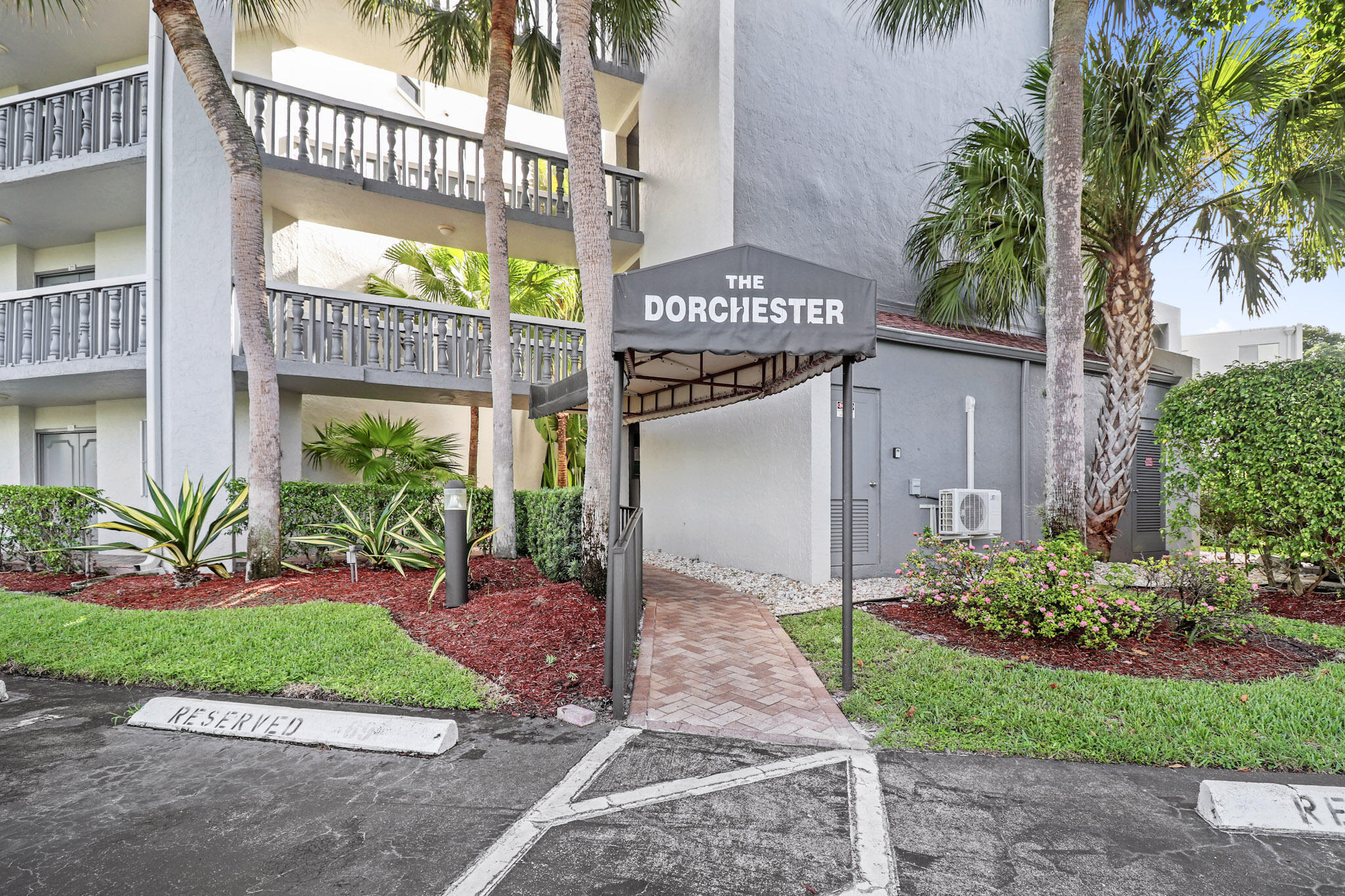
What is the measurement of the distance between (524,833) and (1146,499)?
1124 centimetres

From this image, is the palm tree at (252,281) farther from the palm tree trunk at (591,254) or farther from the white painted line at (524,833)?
the white painted line at (524,833)

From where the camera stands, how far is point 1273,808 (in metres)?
2.79

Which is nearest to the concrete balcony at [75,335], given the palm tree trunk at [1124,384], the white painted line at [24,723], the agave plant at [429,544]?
→ the agave plant at [429,544]

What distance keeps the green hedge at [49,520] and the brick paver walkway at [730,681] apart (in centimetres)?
739

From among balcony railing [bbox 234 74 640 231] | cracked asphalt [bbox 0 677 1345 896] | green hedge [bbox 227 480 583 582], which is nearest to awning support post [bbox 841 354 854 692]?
cracked asphalt [bbox 0 677 1345 896]

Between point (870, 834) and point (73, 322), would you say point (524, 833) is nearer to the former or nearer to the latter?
point (870, 834)

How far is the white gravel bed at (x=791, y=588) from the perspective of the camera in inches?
280

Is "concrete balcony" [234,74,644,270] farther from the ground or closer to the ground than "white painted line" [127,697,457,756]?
farther from the ground

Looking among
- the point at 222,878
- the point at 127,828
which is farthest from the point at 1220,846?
the point at 127,828

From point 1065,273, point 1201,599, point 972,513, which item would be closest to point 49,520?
point 972,513

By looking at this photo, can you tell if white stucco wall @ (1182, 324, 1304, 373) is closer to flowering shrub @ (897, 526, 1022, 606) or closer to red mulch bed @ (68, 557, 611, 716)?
flowering shrub @ (897, 526, 1022, 606)

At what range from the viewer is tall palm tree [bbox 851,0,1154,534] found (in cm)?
611

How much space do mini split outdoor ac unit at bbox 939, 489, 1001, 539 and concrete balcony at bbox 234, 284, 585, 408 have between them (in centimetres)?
561

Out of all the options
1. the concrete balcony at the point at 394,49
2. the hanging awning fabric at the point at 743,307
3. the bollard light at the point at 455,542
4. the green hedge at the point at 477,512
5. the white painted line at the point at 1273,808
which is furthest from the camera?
the concrete balcony at the point at 394,49
